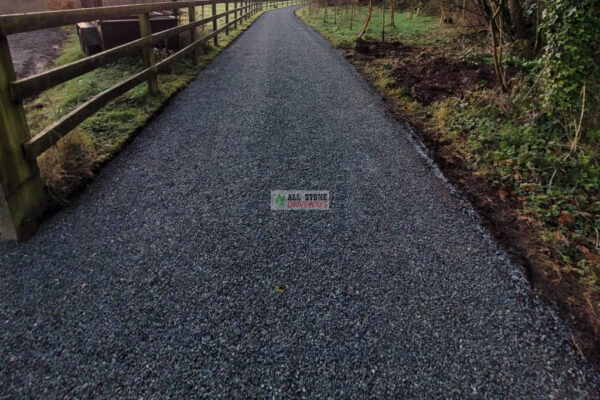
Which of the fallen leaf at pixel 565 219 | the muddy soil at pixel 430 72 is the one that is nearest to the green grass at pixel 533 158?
the fallen leaf at pixel 565 219

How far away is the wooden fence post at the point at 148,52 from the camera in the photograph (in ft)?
16.2

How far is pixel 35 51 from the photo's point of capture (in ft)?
35.6

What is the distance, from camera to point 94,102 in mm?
3695

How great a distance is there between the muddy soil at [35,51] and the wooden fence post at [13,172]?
22.9ft

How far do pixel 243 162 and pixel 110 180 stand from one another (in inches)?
49.7

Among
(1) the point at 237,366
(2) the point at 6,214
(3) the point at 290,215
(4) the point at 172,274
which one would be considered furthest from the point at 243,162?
(1) the point at 237,366

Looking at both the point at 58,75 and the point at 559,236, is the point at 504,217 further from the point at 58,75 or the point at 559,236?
the point at 58,75

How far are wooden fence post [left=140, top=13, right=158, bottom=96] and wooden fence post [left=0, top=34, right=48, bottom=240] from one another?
2921 millimetres

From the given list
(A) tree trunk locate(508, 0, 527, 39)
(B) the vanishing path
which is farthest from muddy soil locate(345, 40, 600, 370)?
(A) tree trunk locate(508, 0, 527, 39)

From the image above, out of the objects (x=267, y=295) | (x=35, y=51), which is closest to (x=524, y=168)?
(x=267, y=295)

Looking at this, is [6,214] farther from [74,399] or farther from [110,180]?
[74,399]

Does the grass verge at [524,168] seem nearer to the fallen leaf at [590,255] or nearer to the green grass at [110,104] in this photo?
the fallen leaf at [590,255]

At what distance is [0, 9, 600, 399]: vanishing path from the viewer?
1754mm

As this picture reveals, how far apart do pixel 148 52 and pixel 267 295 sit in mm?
4502
